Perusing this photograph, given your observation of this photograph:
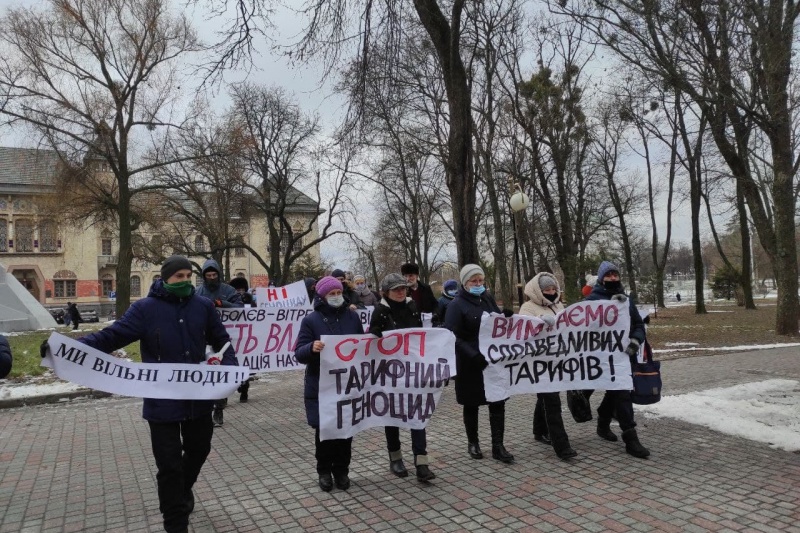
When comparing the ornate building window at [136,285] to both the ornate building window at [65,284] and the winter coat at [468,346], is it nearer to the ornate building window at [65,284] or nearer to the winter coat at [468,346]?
the ornate building window at [65,284]

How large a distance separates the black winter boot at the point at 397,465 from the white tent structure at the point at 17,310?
28.8 m

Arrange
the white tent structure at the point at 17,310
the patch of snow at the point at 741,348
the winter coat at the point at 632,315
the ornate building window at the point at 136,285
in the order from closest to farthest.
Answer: the winter coat at the point at 632,315 < the patch of snow at the point at 741,348 < the white tent structure at the point at 17,310 < the ornate building window at the point at 136,285

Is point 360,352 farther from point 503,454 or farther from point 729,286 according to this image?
point 729,286

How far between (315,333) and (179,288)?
1437mm

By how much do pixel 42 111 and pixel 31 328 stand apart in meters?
12.3

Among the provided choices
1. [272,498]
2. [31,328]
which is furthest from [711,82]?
[31,328]

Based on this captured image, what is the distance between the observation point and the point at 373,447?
21.6ft

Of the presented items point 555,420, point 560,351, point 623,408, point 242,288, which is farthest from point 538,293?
point 242,288

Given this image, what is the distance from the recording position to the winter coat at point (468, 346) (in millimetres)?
5867

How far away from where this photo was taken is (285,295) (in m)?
11.2

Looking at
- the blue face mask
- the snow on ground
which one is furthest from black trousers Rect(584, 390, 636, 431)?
the blue face mask

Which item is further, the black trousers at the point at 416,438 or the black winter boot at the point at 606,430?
the black winter boot at the point at 606,430

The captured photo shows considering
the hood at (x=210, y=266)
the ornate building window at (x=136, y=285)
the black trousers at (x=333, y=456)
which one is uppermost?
the ornate building window at (x=136, y=285)

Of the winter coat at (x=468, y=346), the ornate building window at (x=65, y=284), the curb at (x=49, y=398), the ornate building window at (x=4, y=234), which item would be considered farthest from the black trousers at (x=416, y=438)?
the ornate building window at (x=4, y=234)
